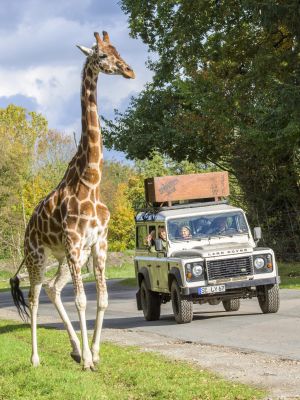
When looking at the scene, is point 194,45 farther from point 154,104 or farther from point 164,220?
point 164,220

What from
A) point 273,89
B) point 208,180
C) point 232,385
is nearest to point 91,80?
point 232,385

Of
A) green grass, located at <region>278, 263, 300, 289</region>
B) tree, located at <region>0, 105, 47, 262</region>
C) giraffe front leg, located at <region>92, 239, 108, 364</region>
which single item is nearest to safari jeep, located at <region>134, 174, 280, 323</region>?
giraffe front leg, located at <region>92, 239, 108, 364</region>

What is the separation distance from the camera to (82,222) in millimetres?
11141

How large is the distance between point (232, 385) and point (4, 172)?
53213 millimetres

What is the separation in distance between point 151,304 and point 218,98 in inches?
534

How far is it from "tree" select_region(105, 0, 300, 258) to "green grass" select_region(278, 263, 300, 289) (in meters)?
1.26

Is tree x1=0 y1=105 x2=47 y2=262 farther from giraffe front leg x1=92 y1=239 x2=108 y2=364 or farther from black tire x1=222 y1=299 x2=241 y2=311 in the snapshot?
giraffe front leg x1=92 y1=239 x2=108 y2=364

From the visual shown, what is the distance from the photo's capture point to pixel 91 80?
1173 centimetres

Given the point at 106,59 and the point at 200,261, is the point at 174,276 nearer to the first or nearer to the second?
the point at 200,261

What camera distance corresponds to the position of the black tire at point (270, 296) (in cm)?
1770

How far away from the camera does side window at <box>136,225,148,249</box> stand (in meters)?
19.9

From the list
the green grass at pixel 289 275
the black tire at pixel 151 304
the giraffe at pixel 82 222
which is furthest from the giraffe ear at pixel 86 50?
the green grass at pixel 289 275

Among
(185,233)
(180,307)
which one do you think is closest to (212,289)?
(180,307)

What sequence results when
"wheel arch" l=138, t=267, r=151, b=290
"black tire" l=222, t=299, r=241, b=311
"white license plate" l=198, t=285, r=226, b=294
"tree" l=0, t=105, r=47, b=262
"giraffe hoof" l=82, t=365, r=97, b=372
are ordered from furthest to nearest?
"tree" l=0, t=105, r=47, b=262 < "black tire" l=222, t=299, r=241, b=311 < "wheel arch" l=138, t=267, r=151, b=290 < "white license plate" l=198, t=285, r=226, b=294 < "giraffe hoof" l=82, t=365, r=97, b=372
